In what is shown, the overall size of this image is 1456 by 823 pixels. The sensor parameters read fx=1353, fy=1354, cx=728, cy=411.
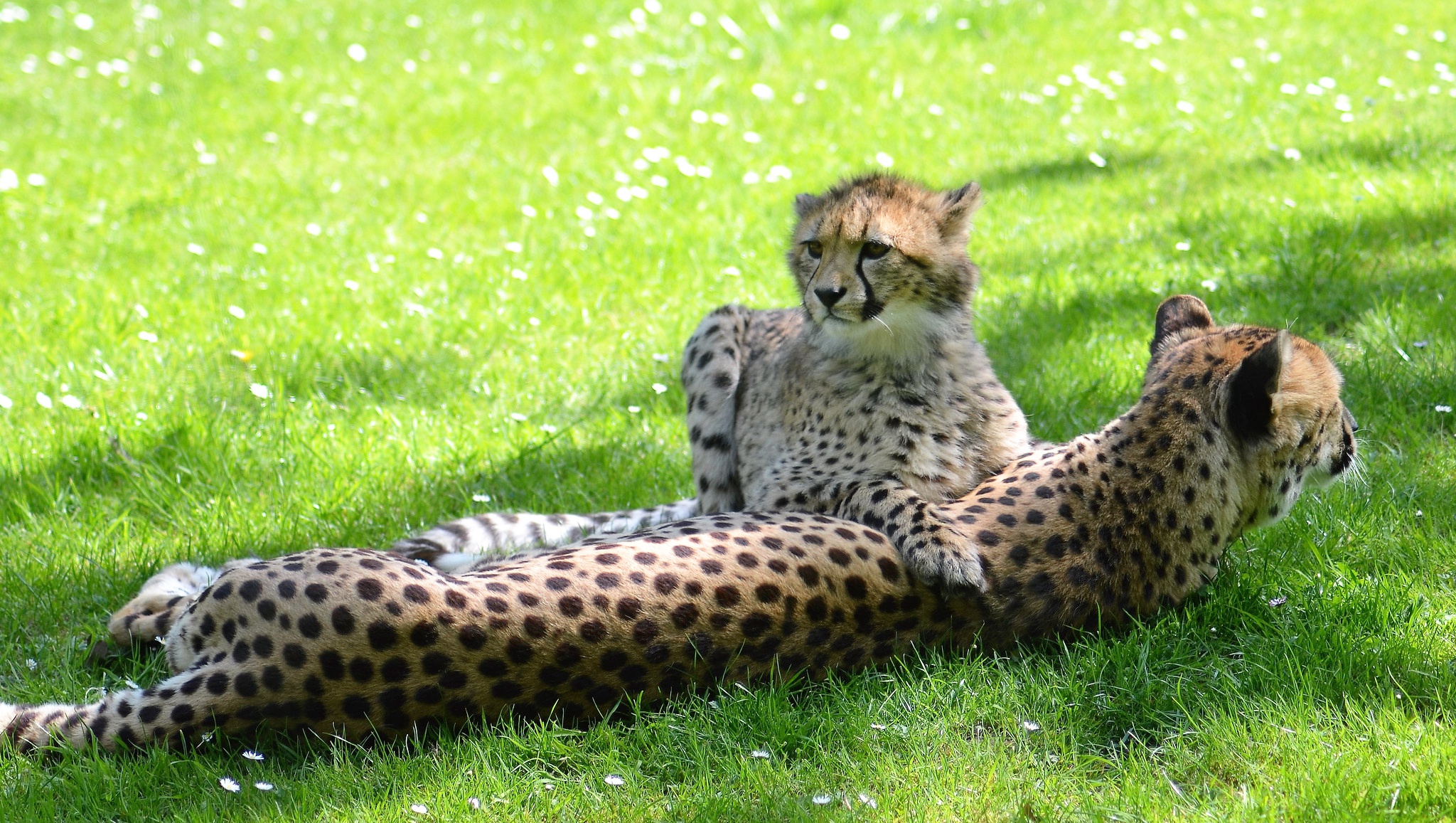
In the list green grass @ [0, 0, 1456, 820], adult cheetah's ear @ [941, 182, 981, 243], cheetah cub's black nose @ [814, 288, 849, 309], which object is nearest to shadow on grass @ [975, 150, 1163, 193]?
green grass @ [0, 0, 1456, 820]

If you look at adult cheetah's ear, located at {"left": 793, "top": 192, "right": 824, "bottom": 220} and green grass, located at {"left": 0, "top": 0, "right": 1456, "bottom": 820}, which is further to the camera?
adult cheetah's ear, located at {"left": 793, "top": 192, "right": 824, "bottom": 220}

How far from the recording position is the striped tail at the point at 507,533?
4.68 meters

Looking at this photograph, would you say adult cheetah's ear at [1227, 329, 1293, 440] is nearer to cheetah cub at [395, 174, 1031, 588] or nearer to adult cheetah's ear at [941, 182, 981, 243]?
cheetah cub at [395, 174, 1031, 588]

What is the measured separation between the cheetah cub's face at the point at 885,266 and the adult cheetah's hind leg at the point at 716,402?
26.8 inches

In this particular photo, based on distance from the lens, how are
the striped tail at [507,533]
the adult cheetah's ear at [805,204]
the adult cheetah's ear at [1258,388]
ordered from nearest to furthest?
1. the adult cheetah's ear at [1258,388]
2. the striped tail at [507,533]
3. the adult cheetah's ear at [805,204]

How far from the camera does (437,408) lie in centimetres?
619

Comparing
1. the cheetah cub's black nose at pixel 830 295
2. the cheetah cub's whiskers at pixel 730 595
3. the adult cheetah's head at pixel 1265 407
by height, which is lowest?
the cheetah cub's whiskers at pixel 730 595

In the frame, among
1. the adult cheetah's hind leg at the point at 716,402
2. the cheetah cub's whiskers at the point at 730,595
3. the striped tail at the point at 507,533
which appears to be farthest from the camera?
the adult cheetah's hind leg at the point at 716,402

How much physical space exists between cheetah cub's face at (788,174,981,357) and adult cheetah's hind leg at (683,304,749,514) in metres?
0.68

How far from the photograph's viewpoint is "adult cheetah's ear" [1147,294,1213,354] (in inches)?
180

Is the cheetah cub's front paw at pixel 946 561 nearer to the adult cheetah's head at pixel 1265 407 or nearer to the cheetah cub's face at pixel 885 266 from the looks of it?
the adult cheetah's head at pixel 1265 407

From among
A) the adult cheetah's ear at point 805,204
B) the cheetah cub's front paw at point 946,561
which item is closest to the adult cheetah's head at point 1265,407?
the cheetah cub's front paw at point 946,561

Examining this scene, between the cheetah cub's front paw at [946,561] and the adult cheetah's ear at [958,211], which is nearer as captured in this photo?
the cheetah cub's front paw at [946,561]

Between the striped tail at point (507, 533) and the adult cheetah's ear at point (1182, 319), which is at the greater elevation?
the adult cheetah's ear at point (1182, 319)
